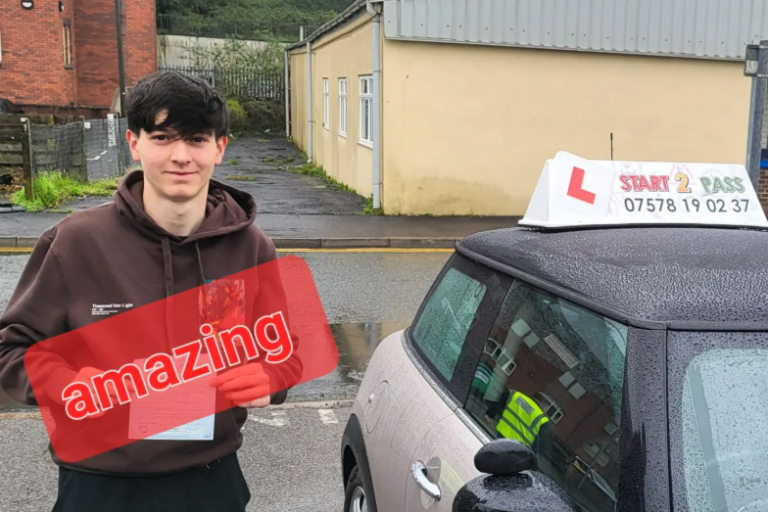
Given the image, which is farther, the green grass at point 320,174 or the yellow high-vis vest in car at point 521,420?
the green grass at point 320,174

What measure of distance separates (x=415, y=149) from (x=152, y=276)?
11.6m

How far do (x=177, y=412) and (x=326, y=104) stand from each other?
2015 centimetres

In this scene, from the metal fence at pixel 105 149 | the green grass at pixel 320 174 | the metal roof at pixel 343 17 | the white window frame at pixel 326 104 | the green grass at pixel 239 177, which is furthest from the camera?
the white window frame at pixel 326 104

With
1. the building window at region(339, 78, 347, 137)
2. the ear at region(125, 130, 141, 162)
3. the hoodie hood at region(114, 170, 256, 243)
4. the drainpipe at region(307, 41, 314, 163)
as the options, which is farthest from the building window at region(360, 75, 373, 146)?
the ear at region(125, 130, 141, 162)

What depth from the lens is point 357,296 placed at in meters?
8.22

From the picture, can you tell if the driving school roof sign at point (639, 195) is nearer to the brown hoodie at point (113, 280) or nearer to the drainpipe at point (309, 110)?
the brown hoodie at point (113, 280)

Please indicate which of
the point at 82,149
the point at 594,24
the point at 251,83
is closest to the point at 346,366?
the point at 594,24

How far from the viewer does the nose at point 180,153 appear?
1.97 m

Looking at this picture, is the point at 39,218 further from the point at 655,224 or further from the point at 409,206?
the point at 655,224

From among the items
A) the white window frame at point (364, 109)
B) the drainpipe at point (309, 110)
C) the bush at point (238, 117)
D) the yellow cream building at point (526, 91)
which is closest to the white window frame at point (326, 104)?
the drainpipe at point (309, 110)

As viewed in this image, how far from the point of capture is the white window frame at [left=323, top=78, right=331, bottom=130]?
2050 cm

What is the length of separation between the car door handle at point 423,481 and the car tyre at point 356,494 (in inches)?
23.0

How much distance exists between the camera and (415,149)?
13367 millimetres

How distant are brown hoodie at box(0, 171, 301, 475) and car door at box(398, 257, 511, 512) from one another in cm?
63
